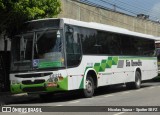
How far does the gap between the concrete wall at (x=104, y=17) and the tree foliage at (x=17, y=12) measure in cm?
858

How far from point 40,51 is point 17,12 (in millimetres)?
1984

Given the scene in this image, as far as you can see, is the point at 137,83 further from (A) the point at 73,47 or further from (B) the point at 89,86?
(A) the point at 73,47

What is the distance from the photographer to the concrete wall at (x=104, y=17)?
2992cm

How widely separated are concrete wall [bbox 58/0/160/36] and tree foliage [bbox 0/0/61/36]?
8.58 m

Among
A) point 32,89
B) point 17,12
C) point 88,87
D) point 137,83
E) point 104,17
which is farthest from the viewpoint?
point 104,17

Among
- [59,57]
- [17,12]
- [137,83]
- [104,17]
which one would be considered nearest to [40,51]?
[59,57]

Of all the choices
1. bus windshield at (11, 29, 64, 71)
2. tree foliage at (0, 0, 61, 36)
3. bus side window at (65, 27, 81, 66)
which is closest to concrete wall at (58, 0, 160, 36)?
tree foliage at (0, 0, 61, 36)

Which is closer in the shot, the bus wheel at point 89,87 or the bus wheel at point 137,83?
the bus wheel at point 89,87

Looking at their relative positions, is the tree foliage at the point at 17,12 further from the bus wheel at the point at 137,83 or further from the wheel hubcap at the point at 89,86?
the bus wheel at the point at 137,83

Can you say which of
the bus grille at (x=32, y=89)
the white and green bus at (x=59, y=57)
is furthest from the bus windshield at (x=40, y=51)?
the bus grille at (x=32, y=89)

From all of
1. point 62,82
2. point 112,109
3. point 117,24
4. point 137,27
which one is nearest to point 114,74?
point 62,82

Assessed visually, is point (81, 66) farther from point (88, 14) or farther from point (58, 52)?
point (88, 14)

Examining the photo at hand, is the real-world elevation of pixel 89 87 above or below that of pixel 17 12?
below

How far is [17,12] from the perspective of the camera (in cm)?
1859
